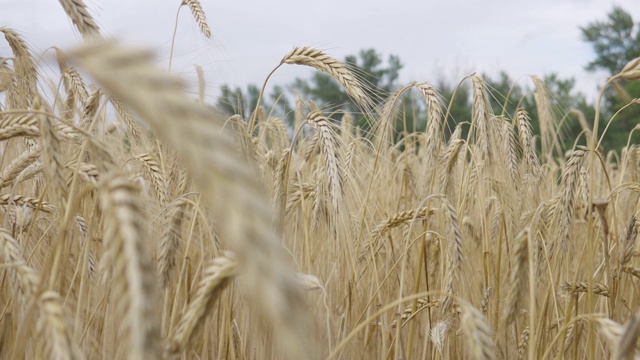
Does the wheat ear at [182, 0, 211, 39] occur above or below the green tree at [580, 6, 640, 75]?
below

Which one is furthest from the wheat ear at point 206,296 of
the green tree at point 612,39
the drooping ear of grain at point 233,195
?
the green tree at point 612,39

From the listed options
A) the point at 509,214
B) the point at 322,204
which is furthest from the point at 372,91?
the point at 509,214

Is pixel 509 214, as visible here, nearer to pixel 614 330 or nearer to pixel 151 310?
pixel 614 330

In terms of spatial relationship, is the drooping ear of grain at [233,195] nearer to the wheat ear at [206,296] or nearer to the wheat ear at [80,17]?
the wheat ear at [206,296]

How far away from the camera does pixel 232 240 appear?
2.13ft

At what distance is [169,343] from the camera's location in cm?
113

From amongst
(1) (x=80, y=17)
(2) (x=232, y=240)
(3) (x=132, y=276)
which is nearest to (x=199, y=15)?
(1) (x=80, y=17)

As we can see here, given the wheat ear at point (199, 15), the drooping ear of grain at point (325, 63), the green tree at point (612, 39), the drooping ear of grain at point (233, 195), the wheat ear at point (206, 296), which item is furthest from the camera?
the green tree at point (612, 39)

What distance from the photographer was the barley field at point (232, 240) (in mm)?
742

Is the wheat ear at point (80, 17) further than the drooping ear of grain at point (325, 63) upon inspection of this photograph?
No

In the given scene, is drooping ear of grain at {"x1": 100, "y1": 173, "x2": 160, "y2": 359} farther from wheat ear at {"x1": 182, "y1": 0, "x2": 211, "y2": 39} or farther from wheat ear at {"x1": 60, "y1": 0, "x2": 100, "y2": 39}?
wheat ear at {"x1": 182, "y1": 0, "x2": 211, "y2": 39}

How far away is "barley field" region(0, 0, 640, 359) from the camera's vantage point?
2.43 feet

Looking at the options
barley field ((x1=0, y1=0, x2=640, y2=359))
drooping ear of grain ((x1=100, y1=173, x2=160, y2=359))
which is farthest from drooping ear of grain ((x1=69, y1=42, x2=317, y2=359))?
drooping ear of grain ((x1=100, y1=173, x2=160, y2=359))

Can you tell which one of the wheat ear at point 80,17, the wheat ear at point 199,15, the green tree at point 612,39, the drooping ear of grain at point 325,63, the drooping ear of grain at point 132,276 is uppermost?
the green tree at point 612,39
